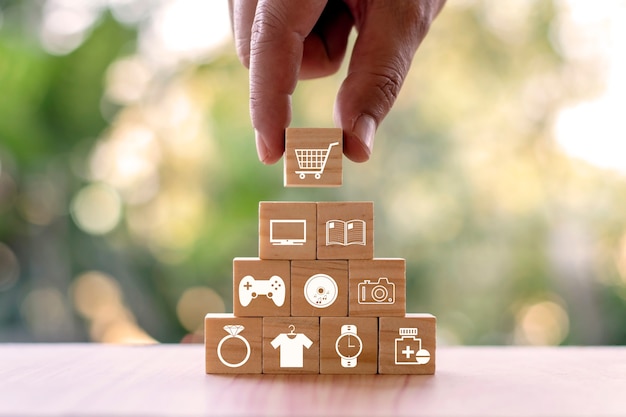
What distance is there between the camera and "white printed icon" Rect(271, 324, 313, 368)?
1.05m

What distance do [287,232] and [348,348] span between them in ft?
0.65

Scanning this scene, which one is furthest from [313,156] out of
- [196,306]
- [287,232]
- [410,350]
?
[196,306]

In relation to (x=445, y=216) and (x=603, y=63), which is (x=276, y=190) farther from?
(x=603, y=63)

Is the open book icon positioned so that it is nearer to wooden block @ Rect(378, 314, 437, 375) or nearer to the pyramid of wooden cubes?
the pyramid of wooden cubes

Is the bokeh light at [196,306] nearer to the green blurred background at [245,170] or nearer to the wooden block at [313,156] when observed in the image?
the green blurred background at [245,170]

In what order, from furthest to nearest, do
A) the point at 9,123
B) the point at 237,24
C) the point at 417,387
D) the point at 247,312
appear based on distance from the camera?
the point at 9,123 < the point at 237,24 < the point at 247,312 < the point at 417,387

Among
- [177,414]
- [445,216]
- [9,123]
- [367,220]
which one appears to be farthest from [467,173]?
[177,414]

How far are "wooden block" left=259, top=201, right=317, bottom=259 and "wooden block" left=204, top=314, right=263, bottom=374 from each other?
107 millimetres

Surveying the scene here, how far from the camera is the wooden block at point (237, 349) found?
1055mm

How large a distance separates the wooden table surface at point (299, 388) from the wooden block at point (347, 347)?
0.10ft

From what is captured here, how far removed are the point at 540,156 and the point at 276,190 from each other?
122cm

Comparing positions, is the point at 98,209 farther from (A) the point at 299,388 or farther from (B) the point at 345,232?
(A) the point at 299,388

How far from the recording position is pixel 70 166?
3039mm

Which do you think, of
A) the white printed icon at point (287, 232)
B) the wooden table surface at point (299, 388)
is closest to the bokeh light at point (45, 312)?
the wooden table surface at point (299, 388)
